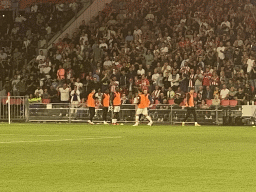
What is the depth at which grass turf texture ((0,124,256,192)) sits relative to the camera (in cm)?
1039

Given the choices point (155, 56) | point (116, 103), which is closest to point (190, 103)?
point (116, 103)

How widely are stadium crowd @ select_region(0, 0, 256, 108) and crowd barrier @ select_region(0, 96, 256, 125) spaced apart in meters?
0.54

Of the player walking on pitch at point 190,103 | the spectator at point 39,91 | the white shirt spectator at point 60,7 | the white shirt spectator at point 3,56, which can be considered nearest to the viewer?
the player walking on pitch at point 190,103

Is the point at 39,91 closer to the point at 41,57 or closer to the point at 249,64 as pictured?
the point at 41,57

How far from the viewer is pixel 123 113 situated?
37.4 m

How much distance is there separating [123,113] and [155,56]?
3985mm

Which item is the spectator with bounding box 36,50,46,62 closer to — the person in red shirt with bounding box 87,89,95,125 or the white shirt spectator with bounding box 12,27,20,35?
the white shirt spectator with bounding box 12,27,20,35

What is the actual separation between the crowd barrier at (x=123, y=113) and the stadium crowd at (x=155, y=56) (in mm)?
536

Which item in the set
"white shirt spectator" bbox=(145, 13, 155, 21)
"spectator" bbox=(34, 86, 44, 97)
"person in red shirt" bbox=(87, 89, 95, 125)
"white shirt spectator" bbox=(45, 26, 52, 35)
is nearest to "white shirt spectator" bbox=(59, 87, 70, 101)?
"spectator" bbox=(34, 86, 44, 97)

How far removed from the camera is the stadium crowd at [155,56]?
36500 millimetres

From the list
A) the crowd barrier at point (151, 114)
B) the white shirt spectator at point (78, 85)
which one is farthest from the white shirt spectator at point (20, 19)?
the crowd barrier at point (151, 114)

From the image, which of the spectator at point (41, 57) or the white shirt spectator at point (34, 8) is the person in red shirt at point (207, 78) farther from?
the white shirt spectator at point (34, 8)

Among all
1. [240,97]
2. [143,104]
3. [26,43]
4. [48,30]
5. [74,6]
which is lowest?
[143,104]

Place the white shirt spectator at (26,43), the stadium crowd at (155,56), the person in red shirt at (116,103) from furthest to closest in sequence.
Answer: the white shirt spectator at (26,43) → the stadium crowd at (155,56) → the person in red shirt at (116,103)
